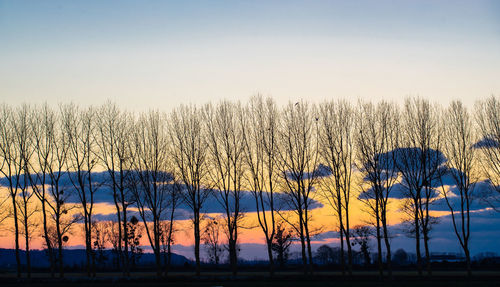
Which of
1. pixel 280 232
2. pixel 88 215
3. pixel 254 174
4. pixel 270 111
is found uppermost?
pixel 270 111

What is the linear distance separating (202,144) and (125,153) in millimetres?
8095

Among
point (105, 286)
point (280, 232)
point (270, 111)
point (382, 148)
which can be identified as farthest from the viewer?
point (280, 232)

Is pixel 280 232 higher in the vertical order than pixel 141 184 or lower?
lower

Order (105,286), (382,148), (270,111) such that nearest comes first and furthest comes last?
1. (105,286)
2. (382,148)
3. (270,111)

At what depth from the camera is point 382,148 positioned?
156 feet

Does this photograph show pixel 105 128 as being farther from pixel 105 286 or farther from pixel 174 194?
pixel 105 286

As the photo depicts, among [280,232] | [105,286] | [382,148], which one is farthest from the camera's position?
[280,232]

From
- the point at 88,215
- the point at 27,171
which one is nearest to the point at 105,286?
the point at 88,215

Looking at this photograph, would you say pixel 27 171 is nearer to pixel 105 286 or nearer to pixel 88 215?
pixel 88 215

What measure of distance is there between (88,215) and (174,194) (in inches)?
339

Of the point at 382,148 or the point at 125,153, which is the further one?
the point at 125,153

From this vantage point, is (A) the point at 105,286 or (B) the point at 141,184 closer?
(A) the point at 105,286

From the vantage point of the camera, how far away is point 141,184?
165ft

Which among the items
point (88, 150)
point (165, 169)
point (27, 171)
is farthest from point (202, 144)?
point (27, 171)
